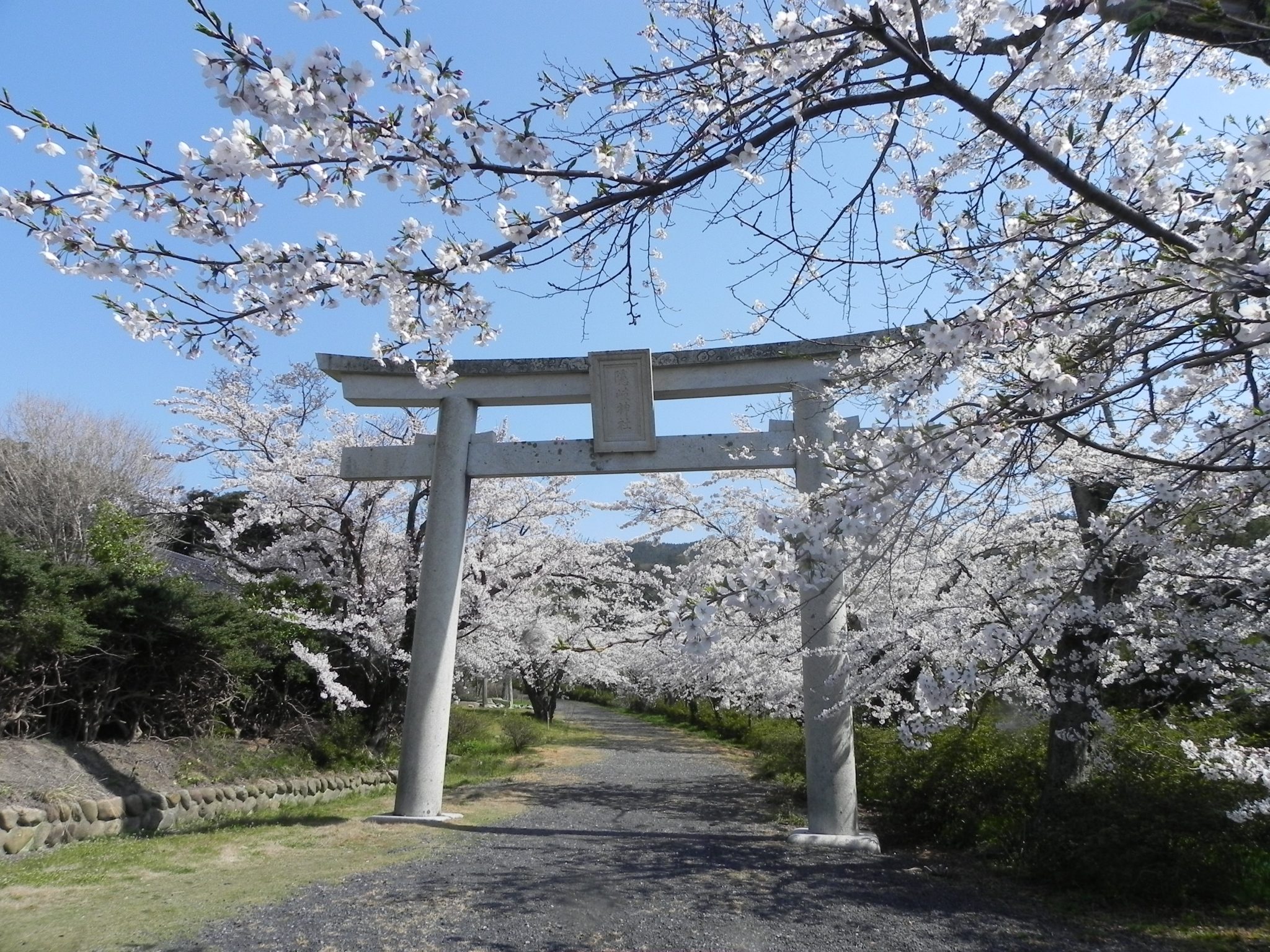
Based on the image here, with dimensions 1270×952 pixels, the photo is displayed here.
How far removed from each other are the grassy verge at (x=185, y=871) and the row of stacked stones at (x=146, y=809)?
0.58 ft

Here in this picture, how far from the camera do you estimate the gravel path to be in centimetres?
388

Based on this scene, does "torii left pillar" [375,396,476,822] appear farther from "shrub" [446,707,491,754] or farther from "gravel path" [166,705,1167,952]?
"shrub" [446,707,491,754]

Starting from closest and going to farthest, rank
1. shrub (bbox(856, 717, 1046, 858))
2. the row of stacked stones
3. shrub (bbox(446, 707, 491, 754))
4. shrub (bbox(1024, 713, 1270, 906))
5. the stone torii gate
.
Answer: shrub (bbox(1024, 713, 1270, 906)) < the row of stacked stones < shrub (bbox(856, 717, 1046, 858)) < the stone torii gate < shrub (bbox(446, 707, 491, 754))

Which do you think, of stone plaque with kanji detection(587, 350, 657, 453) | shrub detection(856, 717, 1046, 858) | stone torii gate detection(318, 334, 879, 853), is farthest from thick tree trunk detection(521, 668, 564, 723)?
stone plaque with kanji detection(587, 350, 657, 453)

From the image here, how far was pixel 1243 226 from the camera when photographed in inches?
99.9

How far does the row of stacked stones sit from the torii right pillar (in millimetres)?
5430

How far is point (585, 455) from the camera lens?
7.78 m

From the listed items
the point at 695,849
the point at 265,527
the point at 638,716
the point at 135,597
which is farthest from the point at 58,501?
the point at 638,716

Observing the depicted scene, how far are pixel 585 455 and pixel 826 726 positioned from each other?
3307mm

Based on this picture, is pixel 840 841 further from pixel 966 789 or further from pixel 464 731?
pixel 464 731

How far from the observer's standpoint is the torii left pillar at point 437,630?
24.0ft

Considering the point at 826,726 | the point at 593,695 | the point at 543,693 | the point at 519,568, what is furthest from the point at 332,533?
the point at 593,695

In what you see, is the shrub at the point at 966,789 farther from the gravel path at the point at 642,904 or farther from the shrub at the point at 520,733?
the shrub at the point at 520,733

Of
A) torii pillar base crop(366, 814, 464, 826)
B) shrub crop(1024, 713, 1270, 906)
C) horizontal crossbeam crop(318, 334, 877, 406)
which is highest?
horizontal crossbeam crop(318, 334, 877, 406)
